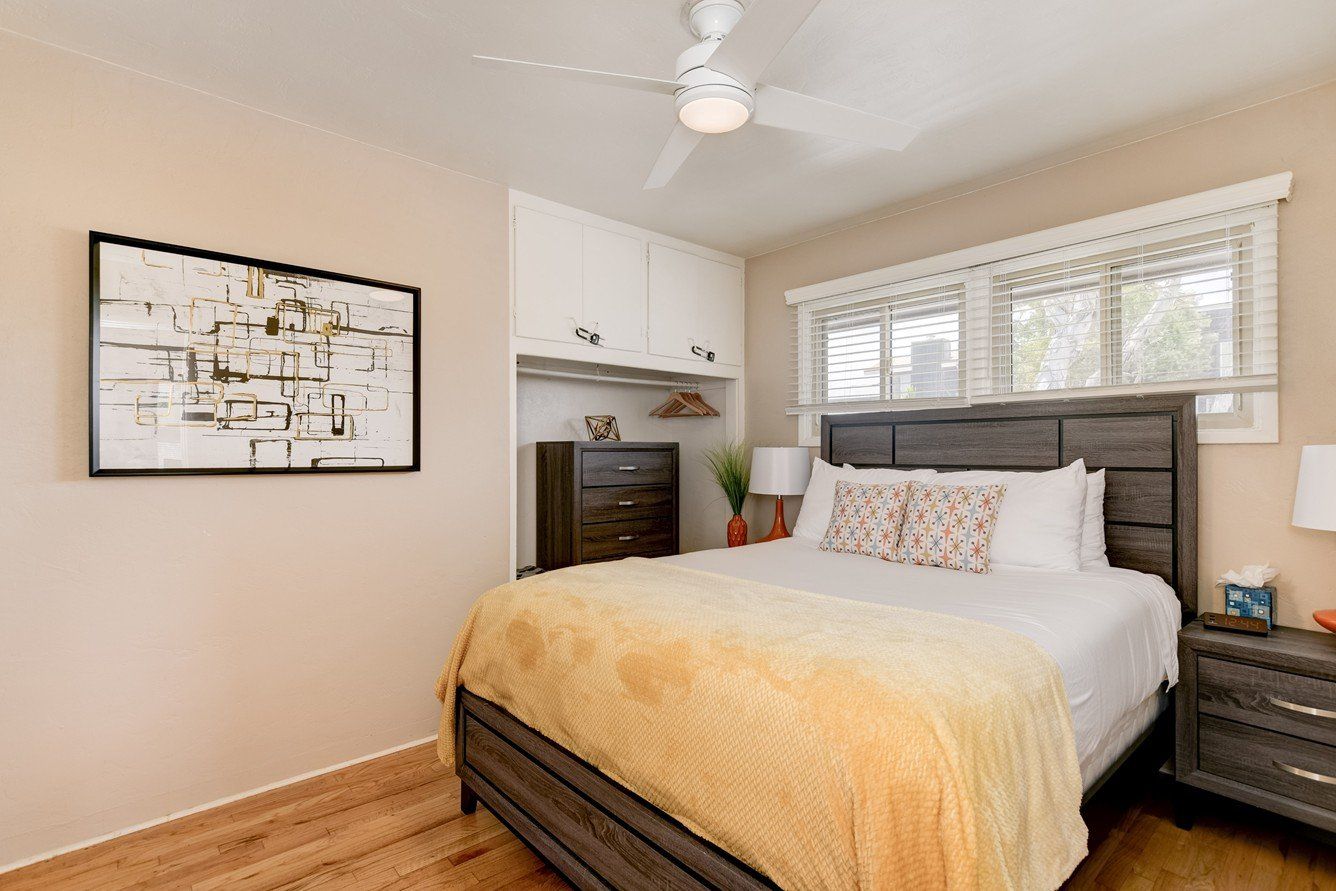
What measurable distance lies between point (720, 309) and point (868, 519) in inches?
75.3

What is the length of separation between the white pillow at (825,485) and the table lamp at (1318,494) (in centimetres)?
129

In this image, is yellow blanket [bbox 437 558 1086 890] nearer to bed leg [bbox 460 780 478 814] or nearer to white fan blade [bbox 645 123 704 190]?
bed leg [bbox 460 780 478 814]

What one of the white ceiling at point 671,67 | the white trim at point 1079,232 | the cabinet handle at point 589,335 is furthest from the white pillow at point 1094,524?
the cabinet handle at point 589,335

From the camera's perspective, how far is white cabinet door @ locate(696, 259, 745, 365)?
4.17 meters

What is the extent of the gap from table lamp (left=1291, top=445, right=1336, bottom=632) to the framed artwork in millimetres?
3307

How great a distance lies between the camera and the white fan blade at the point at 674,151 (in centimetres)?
202

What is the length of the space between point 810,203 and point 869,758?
2.93m

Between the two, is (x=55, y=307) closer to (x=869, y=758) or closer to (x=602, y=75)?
(x=602, y=75)

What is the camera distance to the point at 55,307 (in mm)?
2154

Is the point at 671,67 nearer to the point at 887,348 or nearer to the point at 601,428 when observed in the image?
the point at 887,348

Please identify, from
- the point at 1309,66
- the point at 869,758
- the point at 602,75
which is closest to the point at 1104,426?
the point at 1309,66

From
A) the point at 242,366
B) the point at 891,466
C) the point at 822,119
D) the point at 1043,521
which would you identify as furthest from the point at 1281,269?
the point at 242,366

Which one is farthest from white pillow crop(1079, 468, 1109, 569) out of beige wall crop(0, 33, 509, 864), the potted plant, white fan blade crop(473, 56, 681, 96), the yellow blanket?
beige wall crop(0, 33, 509, 864)

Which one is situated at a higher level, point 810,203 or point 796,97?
point 810,203
